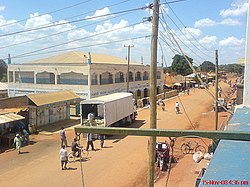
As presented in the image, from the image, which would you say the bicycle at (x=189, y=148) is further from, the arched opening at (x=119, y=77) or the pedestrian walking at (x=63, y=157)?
the arched opening at (x=119, y=77)

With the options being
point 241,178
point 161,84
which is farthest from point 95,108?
point 161,84

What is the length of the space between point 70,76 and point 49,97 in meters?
8.47

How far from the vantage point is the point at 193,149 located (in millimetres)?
18688

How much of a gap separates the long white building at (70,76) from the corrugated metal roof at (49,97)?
4.00 meters

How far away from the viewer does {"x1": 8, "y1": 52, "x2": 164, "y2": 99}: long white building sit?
3322 centimetres

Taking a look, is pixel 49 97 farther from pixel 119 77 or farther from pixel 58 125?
pixel 119 77

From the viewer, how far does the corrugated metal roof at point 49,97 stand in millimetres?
24531

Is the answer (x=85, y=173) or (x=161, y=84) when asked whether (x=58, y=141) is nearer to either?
(x=85, y=173)

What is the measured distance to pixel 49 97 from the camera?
26.5m

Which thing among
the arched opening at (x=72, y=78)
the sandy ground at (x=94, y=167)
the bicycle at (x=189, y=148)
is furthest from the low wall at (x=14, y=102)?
the bicycle at (x=189, y=148)

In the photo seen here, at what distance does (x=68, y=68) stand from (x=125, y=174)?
21.2 m

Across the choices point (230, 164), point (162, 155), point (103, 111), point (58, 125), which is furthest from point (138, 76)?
point (230, 164)

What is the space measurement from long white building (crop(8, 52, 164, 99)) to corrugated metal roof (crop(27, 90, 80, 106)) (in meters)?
4.00

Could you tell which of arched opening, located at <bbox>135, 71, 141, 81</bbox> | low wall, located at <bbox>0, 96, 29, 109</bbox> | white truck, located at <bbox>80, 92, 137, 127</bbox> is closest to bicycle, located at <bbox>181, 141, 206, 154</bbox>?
white truck, located at <bbox>80, 92, 137, 127</bbox>
